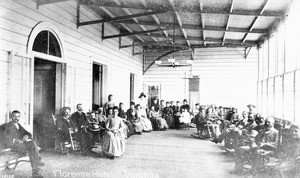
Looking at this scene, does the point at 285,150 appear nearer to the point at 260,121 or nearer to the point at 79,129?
the point at 260,121

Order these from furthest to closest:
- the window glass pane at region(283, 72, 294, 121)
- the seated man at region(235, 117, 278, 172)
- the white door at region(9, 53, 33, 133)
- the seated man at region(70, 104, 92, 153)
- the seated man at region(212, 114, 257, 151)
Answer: the window glass pane at region(283, 72, 294, 121) < the seated man at region(70, 104, 92, 153) < the seated man at region(212, 114, 257, 151) < the white door at region(9, 53, 33, 133) < the seated man at region(235, 117, 278, 172)

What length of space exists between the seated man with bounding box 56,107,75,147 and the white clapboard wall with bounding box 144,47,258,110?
8253 mm

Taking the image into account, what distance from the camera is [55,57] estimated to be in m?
6.46

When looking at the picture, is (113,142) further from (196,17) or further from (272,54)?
(272,54)

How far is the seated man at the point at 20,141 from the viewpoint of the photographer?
462cm

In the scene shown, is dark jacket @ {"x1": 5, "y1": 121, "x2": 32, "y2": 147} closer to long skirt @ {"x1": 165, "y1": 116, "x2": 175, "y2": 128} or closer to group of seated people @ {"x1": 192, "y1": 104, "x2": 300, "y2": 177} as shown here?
group of seated people @ {"x1": 192, "y1": 104, "x2": 300, "y2": 177}

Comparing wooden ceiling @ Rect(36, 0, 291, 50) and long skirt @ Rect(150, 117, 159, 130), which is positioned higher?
wooden ceiling @ Rect(36, 0, 291, 50)

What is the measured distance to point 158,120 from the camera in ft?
36.6

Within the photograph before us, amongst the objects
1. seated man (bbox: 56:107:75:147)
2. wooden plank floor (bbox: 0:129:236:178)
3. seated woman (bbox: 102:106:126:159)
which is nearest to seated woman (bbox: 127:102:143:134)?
wooden plank floor (bbox: 0:129:236:178)

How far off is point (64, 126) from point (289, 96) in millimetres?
5598

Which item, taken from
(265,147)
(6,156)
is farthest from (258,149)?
(6,156)

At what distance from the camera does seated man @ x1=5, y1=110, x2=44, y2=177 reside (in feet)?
15.2

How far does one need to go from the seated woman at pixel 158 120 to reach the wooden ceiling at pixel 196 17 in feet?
9.89

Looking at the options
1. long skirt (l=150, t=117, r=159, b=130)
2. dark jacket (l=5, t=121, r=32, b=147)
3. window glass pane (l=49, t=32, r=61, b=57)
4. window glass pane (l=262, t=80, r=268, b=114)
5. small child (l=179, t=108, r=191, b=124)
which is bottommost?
long skirt (l=150, t=117, r=159, b=130)
